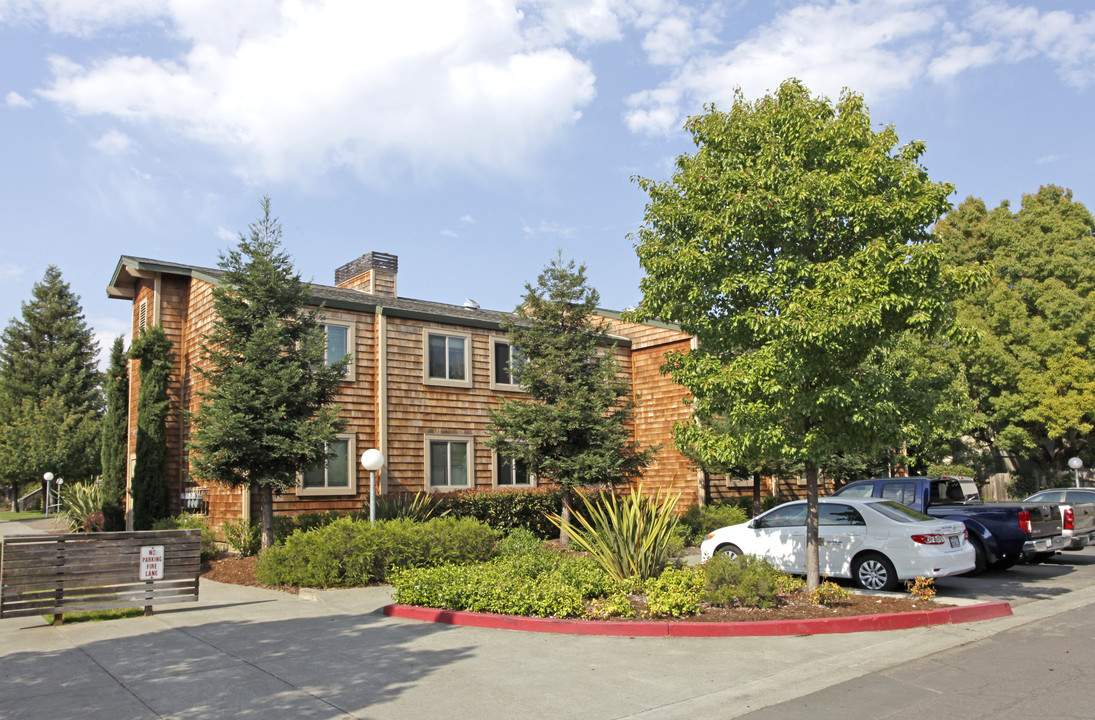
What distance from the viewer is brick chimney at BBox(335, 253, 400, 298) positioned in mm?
23578

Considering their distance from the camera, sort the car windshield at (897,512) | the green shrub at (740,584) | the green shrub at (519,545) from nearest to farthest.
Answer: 1. the green shrub at (740,584)
2. the car windshield at (897,512)
3. the green shrub at (519,545)

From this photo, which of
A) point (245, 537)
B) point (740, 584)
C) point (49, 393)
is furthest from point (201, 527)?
point (49, 393)

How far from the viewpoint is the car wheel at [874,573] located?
10710 mm

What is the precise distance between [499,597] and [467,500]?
8.77 metres

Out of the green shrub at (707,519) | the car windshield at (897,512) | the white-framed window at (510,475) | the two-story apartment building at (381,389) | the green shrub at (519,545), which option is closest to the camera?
the car windshield at (897,512)

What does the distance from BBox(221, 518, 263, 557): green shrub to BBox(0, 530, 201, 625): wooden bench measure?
4.98m

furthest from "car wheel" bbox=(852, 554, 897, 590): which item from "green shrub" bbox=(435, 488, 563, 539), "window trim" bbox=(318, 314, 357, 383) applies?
"window trim" bbox=(318, 314, 357, 383)

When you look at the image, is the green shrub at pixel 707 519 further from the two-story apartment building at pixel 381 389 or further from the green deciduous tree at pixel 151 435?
the green deciduous tree at pixel 151 435

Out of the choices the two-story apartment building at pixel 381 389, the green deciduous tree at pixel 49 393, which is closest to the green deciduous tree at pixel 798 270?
the two-story apartment building at pixel 381 389

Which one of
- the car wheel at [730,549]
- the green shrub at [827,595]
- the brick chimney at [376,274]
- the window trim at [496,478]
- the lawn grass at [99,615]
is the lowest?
the lawn grass at [99,615]

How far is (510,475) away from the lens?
2030cm

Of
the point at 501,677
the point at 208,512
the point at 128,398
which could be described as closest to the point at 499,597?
the point at 501,677

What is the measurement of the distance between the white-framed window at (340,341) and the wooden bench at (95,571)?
297 inches

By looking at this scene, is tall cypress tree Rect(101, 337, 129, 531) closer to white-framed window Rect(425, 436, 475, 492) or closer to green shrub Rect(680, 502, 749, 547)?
white-framed window Rect(425, 436, 475, 492)
